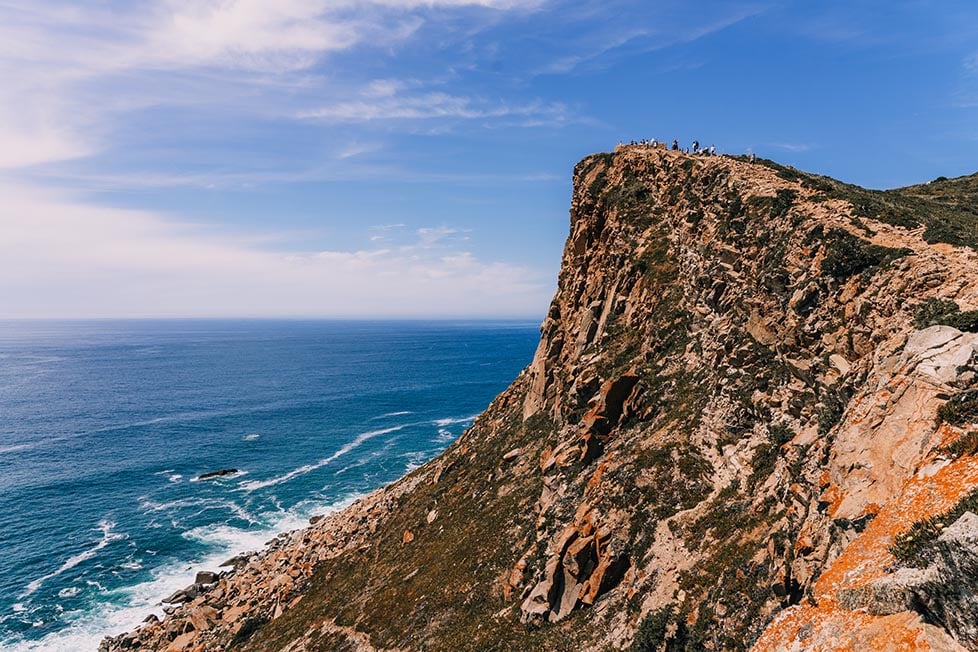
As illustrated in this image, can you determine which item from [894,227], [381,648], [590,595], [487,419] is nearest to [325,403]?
[487,419]

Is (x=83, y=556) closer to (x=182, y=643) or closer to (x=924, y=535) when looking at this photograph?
(x=182, y=643)

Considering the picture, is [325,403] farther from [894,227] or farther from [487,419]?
[894,227]

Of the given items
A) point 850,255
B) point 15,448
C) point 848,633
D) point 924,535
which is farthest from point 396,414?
point 924,535

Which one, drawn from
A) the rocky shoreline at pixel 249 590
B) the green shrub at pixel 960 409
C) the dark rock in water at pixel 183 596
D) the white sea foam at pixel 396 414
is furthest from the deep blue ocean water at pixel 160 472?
the green shrub at pixel 960 409

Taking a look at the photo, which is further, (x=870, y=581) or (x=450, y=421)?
(x=450, y=421)

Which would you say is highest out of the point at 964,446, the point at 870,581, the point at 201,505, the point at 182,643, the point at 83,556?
the point at 964,446

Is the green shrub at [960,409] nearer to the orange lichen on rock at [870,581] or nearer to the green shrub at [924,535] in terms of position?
the orange lichen on rock at [870,581]

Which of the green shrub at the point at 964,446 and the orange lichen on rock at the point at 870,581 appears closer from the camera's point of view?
the orange lichen on rock at the point at 870,581
